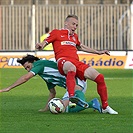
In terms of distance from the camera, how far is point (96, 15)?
116ft

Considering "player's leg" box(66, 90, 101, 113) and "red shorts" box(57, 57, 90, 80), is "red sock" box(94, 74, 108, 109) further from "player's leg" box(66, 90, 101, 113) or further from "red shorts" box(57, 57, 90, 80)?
"red shorts" box(57, 57, 90, 80)

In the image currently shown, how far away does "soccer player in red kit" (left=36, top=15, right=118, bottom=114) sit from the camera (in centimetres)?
1280

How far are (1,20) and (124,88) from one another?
1577 centimetres

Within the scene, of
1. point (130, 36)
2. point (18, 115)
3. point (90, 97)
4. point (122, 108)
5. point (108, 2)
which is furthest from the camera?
point (108, 2)

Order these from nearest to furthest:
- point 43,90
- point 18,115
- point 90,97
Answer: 1. point 18,115
2. point 90,97
3. point 43,90

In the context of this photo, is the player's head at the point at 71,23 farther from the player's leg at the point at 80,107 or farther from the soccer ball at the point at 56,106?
the soccer ball at the point at 56,106

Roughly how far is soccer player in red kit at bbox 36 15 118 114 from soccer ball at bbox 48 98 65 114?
382 mm

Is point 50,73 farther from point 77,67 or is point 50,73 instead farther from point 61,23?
point 61,23

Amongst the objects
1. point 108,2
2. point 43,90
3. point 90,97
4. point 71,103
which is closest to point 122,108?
point 71,103

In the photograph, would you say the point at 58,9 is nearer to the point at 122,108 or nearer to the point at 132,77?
the point at 132,77

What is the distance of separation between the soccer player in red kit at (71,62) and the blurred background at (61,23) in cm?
2154

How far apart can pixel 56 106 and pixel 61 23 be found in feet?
75.8

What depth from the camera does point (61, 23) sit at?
117 ft

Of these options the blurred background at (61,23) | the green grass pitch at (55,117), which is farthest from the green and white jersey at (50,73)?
the blurred background at (61,23)
